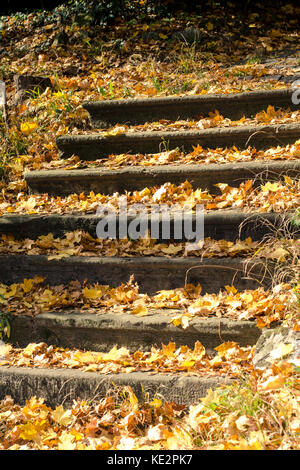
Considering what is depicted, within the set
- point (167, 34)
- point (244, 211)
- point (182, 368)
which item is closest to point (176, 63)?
point (167, 34)

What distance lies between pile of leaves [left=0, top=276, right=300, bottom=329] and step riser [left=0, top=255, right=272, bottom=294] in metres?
0.05

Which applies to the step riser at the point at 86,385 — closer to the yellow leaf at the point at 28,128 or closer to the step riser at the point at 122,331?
the step riser at the point at 122,331

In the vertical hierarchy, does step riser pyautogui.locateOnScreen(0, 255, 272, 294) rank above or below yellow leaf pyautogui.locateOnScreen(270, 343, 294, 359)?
above

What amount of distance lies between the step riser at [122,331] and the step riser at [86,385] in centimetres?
28

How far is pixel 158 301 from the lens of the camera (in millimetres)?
2850

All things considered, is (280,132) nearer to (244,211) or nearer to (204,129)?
(204,129)

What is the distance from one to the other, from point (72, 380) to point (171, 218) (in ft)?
3.98

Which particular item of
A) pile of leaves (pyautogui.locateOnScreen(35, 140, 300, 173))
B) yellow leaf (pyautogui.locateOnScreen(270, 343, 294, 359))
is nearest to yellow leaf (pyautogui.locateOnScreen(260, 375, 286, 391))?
yellow leaf (pyautogui.locateOnScreen(270, 343, 294, 359))

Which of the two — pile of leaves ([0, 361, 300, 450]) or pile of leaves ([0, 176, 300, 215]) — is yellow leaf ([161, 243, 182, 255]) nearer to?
pile of leaves ([0, 176, 300, 215])

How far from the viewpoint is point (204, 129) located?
3830mm

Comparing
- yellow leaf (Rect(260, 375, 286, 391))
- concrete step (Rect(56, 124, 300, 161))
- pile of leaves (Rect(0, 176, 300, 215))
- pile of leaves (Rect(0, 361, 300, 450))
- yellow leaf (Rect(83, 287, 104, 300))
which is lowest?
pile of leaves (Rect(0, 361, 300, 450))

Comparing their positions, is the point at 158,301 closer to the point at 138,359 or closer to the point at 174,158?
the point at 138,359

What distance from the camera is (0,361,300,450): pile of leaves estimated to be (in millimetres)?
1805

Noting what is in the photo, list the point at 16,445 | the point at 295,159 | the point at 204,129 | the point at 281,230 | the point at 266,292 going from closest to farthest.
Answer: the point at 16,445 < the point at 266,292 < the point at 281,230 < the point at 295,159 < the point at 204,129
